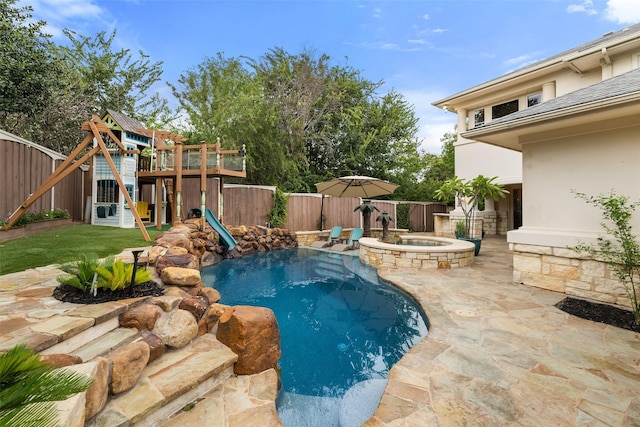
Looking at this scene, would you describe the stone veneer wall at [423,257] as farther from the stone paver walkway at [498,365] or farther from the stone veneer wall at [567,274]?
the stone paver walkway at [498,365]

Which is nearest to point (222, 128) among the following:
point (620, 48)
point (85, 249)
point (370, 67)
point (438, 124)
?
point (85, 249)

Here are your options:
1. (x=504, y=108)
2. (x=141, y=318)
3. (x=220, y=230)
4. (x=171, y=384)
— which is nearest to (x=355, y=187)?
(x=220, y=230)

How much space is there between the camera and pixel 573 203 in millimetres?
4773

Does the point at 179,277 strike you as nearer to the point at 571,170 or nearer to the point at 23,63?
the point at 571,170

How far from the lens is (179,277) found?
3.64 meters

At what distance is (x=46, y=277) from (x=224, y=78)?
14.3 metres

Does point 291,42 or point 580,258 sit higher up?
point 291,42

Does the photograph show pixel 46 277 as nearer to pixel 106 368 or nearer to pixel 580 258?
pixel 106 368

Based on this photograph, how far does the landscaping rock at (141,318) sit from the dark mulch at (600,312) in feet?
17.2

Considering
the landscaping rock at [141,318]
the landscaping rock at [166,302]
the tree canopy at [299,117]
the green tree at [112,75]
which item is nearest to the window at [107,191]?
the tree canopy at [299,117]

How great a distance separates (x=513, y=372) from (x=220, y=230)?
8663 mm

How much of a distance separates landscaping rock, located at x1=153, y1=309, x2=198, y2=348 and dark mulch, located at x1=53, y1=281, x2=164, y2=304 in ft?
1.53

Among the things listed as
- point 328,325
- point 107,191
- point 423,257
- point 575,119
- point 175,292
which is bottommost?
point 328,325

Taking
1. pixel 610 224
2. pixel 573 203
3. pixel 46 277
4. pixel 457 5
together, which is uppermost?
pixel 457 5
